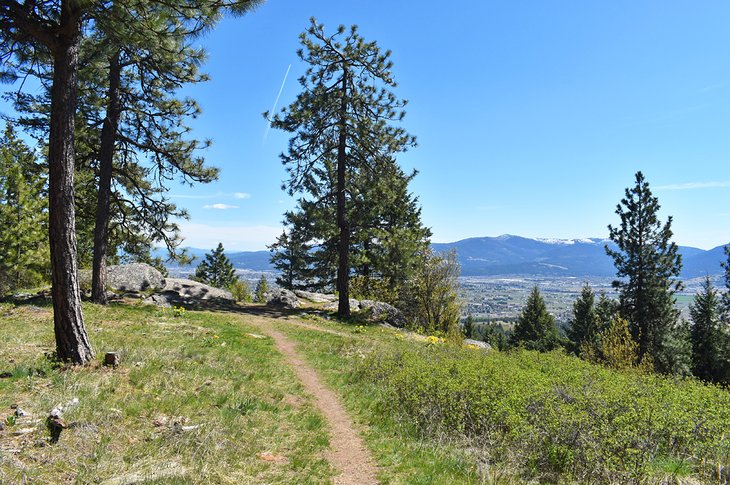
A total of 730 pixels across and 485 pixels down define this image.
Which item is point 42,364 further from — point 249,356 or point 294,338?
point 294,338

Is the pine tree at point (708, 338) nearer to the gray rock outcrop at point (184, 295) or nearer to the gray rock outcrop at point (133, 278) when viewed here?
the gray rock outcrop at point (184, 295)

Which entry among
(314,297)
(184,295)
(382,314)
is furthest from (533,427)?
(314,297)

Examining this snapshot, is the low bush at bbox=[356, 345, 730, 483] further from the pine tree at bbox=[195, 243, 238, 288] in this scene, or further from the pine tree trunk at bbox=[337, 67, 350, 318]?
the pine tree at bbox=[195, 243, 238, 288]

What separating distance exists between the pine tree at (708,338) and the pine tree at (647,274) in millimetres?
11488

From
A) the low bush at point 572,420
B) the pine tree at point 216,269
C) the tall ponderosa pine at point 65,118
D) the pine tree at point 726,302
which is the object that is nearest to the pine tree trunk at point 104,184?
the tall ponderosa pine at point 65,118

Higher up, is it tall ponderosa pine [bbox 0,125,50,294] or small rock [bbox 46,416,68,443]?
tall ponderosa pine [bbox 0,125,50,294]

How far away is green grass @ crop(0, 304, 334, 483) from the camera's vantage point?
4750 mm

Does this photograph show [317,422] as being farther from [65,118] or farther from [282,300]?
[282,300]

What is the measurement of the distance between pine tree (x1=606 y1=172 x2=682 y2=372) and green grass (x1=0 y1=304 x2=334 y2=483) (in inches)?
1259

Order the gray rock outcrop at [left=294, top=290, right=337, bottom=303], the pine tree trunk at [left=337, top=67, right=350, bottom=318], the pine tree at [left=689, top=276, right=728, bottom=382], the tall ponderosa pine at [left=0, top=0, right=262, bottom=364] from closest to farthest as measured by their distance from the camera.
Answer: the tall ponderosa pine at [left=0, top=0, right=262, bottom=364]
the pine tree trunk at [left=337, top=67, right=350, bottom=318]
the gray rock outcrop at [left=294, top=290, right=337, bottom=303]
the pine tree at [left=689, top=276, right=728, bottom=382]

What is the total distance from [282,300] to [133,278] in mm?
8862

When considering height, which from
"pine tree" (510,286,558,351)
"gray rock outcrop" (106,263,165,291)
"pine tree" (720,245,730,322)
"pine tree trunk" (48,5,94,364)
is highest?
"pine tree trunk" (48,5,94,364)

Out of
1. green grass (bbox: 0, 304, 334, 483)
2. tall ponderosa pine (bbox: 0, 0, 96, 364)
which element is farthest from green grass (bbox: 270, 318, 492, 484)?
tall ponderosa pine (bbox: 0, 0, 96, 364)

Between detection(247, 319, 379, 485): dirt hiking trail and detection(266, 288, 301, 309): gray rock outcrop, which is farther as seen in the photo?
detection(266, 288, 301, 309): gray rock outcrop
